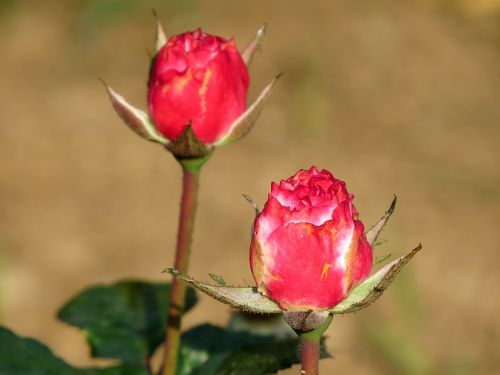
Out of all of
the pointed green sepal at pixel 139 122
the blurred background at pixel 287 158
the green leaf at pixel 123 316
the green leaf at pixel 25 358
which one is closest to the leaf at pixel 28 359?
the green leaf at pixel 25 358

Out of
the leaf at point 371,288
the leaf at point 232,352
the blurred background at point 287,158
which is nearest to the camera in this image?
the leaf at point 371,288

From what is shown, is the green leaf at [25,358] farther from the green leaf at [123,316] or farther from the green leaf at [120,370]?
the green leaf at [123,316]

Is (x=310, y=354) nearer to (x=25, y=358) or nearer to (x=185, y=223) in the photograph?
(x=185, y=223)

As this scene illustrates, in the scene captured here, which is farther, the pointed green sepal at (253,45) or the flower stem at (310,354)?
the pointed green sepal at (253,45)

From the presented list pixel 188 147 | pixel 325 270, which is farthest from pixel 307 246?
pixel 188 147

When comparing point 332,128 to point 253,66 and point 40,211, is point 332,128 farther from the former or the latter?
point 40,211

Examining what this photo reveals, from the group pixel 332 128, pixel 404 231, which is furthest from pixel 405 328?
pixel 332 128
